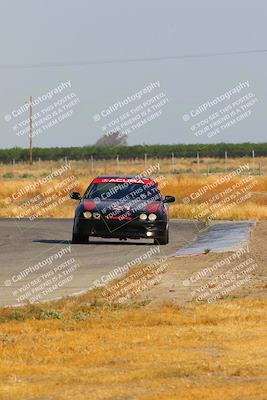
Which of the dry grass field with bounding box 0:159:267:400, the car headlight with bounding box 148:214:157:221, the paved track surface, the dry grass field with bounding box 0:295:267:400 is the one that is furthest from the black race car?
the dry grass field with bounding box 0:295:267:400

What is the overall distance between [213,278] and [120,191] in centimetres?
1003

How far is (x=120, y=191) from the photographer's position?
31.0m

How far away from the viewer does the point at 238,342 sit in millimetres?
13844

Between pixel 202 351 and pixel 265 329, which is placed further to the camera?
pixel 265 329

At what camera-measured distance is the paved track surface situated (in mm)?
20719

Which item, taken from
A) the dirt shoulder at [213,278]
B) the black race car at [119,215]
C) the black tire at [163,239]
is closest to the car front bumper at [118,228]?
the black race car at [119,215]

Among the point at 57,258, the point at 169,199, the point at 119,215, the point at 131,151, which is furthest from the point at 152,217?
the point at 131,151

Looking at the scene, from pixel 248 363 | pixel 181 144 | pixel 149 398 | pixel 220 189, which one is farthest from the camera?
pixel 181 144

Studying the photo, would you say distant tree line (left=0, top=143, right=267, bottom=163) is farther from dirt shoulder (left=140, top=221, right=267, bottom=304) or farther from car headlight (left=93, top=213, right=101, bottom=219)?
dirt shoulder (left=140, top=221, right=267, bottom=304)

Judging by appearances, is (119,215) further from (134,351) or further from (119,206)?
(134,351)

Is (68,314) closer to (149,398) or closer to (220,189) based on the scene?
(149,398)

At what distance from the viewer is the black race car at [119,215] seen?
29750mm

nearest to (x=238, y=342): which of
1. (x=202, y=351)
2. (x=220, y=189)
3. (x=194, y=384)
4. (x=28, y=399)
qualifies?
(x=202, y=351)

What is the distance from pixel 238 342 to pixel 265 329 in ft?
3.65
